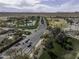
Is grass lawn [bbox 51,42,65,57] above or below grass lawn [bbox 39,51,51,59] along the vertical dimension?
below

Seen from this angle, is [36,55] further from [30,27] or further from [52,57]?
[30,27]

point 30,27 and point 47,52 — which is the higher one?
point 47,52

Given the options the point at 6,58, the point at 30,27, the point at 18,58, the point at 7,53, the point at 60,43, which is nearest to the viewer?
the point at 18,58

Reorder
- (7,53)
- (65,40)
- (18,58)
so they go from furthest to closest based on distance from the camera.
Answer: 1. (65,40)
2. (7,53)
3. (18,58)

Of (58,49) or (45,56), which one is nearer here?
(45,56)

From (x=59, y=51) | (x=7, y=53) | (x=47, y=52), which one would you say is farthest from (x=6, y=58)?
(x=59, y=51)

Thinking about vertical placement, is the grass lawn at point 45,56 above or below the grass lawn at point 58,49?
above

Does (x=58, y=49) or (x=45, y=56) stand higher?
(x=45, y=56)

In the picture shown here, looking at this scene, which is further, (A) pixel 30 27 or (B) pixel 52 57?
(A) pixel 30 27

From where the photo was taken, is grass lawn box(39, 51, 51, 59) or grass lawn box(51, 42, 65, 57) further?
grass lawn box(51, 42, 65, 57)

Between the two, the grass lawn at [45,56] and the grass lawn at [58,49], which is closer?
the grass lawn at [45,56]

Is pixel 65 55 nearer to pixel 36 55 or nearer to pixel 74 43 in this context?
pixel 36 55
